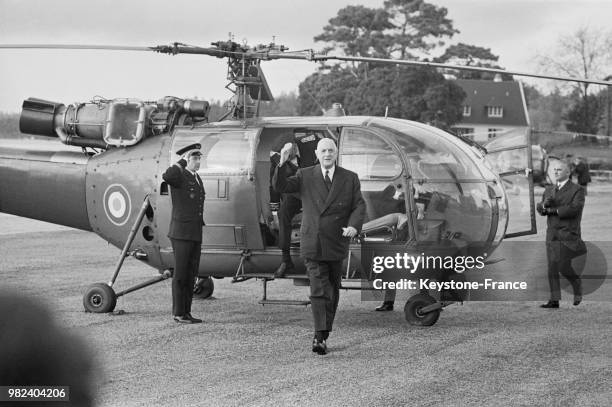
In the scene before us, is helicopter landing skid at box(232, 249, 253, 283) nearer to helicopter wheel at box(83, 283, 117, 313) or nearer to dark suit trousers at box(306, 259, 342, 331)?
→ helicopter wheel at box(83, 283, 117, 313)

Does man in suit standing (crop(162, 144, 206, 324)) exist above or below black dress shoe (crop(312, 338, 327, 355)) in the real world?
above

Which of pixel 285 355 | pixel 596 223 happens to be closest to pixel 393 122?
pixel 285 355

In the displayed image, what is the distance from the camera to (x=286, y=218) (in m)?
8.53

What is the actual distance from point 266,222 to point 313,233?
68.6 inches

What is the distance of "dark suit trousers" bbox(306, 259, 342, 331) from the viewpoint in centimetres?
701

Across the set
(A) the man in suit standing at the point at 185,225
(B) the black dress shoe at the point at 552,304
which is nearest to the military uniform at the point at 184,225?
(A) the man in suit standing at the point at 185,225

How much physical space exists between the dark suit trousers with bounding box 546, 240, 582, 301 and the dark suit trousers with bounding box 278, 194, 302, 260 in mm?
3256

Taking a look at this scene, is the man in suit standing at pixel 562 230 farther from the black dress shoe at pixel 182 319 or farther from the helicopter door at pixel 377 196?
the black dress shoe at pixel 182 319

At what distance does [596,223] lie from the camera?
2444 cm

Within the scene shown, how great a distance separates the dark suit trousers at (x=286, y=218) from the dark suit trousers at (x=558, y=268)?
326 centimetres

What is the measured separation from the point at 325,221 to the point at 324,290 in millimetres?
568

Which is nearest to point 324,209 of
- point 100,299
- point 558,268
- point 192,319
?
point 192,319

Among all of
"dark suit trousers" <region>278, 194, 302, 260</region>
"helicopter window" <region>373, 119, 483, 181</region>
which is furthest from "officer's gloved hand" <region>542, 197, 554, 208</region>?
"dark suit trousers" <region>278, 194, 302, 260</region>

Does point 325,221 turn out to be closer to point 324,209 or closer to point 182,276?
point 324,209
